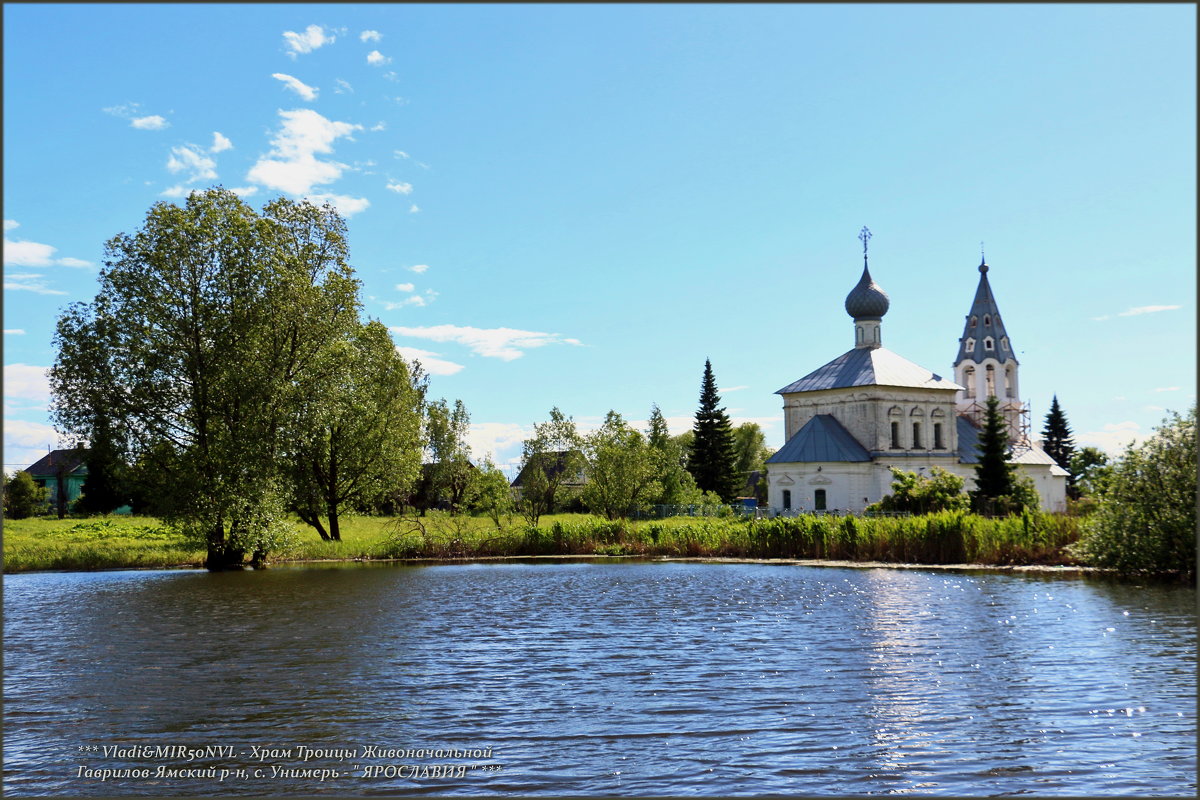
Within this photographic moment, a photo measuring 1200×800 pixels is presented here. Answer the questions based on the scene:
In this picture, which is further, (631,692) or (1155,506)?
A: (1155,506)

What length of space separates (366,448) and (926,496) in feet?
Answer: 87.3

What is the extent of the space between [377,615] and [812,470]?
46892mm

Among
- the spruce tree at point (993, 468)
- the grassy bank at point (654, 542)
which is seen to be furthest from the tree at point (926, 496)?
the grassy bank at point (654, 542)

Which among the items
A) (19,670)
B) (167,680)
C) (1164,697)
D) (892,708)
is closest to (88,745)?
(167,680)

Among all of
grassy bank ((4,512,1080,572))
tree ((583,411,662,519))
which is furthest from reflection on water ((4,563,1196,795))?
tree ((583,411,662,519))

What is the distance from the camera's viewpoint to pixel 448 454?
74188 mm

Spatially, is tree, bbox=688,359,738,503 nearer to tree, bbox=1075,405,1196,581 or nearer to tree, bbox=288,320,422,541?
tree, bbox=288,320,422,541

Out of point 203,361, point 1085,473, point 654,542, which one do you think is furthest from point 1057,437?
point 203,361

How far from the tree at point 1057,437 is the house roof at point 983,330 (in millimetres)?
23419

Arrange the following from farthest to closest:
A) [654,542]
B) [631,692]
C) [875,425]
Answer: [875,425], [654,542], [631,692]

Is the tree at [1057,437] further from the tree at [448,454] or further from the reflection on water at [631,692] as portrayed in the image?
the reflection on water at [631,692]

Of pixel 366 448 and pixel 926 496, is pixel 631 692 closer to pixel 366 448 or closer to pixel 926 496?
pixel 366 448

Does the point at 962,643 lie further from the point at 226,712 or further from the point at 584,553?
the point at 584,553

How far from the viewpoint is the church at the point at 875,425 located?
211 feet
